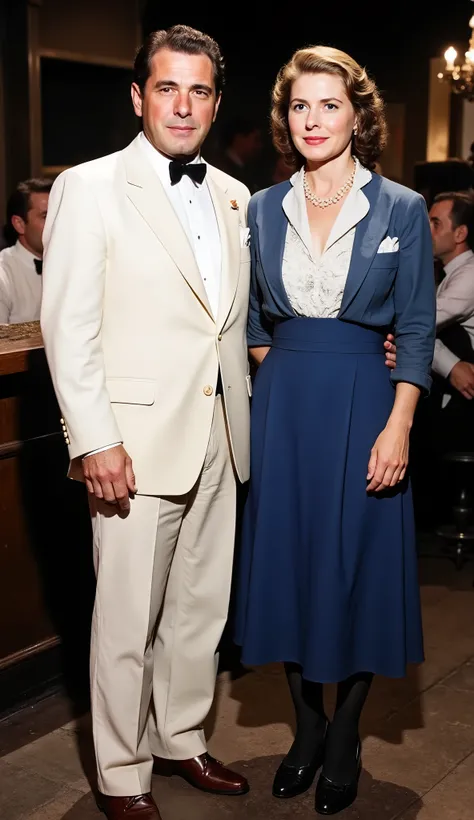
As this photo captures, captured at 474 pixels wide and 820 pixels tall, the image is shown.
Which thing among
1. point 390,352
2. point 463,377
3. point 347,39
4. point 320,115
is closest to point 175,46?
point 320,115

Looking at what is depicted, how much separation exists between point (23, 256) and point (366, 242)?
316 centimetres

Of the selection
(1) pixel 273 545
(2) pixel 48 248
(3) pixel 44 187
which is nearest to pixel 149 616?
(1) pixel 273 545

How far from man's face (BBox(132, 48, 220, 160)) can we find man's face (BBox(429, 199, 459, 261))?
2607 millimetres

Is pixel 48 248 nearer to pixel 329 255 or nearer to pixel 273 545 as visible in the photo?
pixel 329 255

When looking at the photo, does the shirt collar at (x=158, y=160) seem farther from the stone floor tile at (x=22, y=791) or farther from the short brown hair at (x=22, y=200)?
the short brown hair at (x=22, y=200)

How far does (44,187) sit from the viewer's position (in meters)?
5.36

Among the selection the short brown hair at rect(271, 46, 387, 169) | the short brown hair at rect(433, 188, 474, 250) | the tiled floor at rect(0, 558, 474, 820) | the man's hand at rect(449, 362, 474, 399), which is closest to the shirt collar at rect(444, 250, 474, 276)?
the short brown hair at rect(433, 188, 474, 250)

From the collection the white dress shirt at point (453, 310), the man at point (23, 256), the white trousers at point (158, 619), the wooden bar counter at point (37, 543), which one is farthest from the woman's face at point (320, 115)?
the man at point (23, 256)

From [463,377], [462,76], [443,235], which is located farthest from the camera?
[462,76]

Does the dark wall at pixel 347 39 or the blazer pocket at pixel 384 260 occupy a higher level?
the dark wall at pixel 347 39

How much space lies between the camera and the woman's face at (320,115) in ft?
7.96

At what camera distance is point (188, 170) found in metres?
2.44

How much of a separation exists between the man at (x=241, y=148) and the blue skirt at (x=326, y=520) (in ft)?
18.4

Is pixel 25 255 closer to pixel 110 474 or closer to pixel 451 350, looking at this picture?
pixel 451 350
